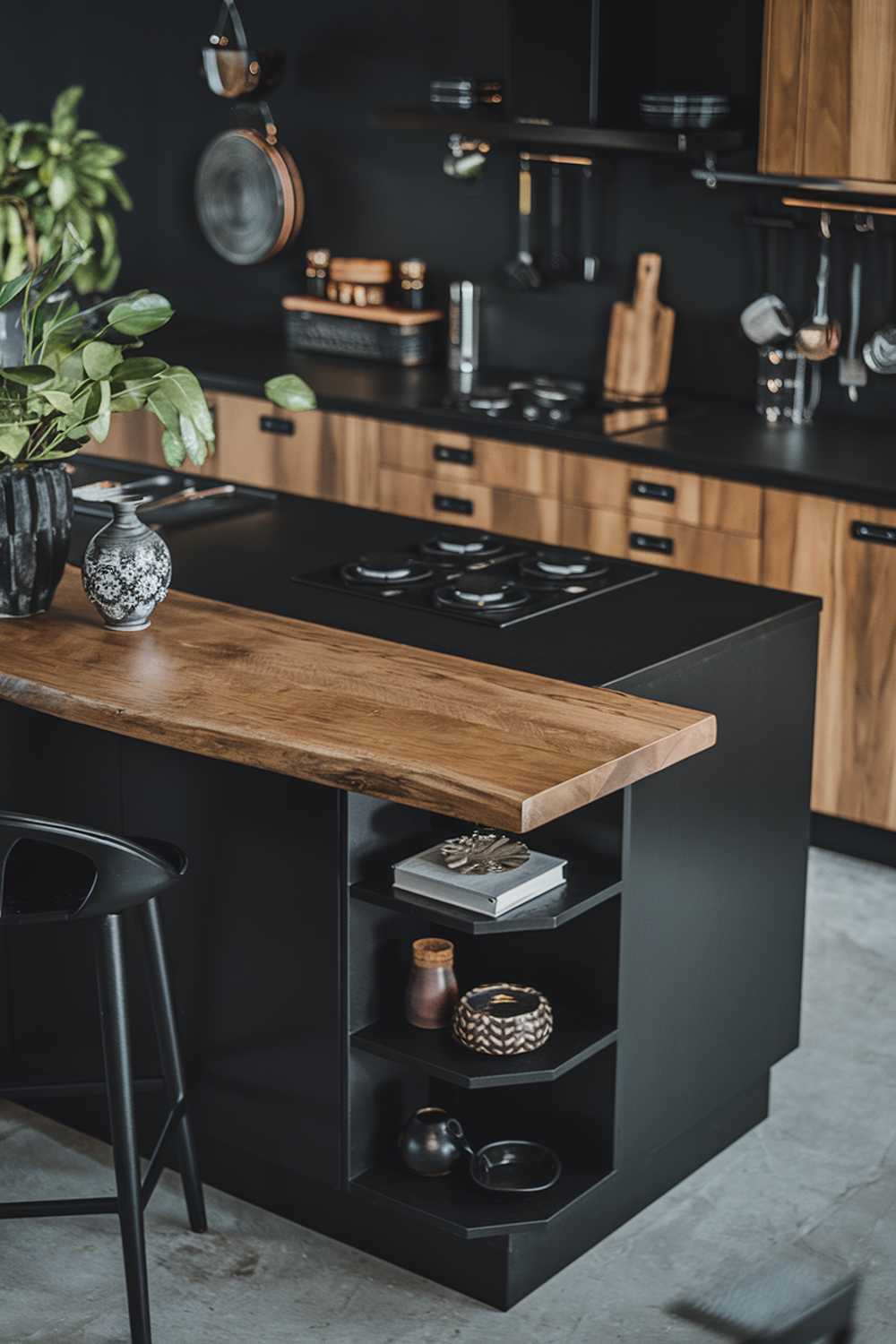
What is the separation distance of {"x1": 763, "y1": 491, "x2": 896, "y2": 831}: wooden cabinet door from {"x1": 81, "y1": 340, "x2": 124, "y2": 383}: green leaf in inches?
82.2

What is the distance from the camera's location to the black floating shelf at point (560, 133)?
16.4 ft

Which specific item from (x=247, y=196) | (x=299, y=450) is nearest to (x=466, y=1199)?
(x=299, y=450)

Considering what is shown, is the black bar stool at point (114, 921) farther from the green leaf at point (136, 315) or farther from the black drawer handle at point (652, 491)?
the black drawer handle at point (652, 491)

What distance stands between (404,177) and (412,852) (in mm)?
3615

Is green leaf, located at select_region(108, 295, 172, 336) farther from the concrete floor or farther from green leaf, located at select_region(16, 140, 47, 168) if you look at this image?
green leaf, located at select_region(16, 140, 47, 168)

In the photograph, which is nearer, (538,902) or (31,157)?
(538,902)

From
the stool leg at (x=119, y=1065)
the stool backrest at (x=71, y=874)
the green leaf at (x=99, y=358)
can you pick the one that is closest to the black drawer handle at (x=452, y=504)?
the green leaf at (x=99, y=358)

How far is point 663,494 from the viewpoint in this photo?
4844 millimetres

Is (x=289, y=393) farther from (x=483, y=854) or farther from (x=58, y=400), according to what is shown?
(x=483, y=854)

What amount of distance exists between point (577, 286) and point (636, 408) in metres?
0.59

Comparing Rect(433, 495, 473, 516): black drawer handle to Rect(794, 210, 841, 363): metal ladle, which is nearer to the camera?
Rect(794, 210, 841, 363): metal ladle

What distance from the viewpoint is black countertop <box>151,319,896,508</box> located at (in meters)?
4.62

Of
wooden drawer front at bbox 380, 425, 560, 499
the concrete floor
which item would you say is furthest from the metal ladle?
the concrete floor

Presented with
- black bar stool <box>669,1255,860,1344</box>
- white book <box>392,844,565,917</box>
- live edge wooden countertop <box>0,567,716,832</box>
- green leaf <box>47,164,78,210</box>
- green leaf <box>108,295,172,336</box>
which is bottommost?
white book <box>392,844,565,917</box>
